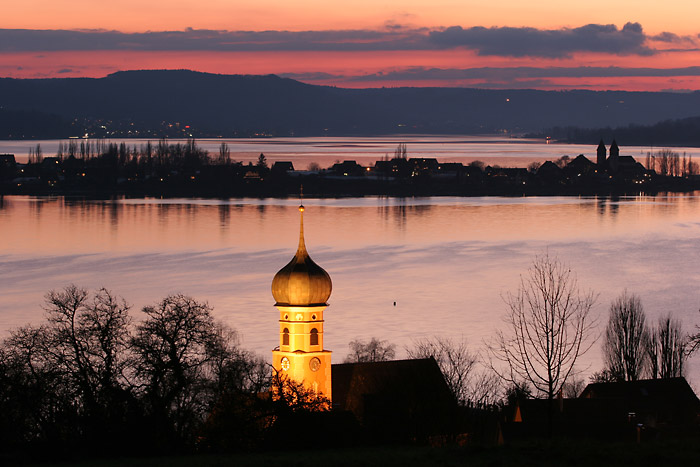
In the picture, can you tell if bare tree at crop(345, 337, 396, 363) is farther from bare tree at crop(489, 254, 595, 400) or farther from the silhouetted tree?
the silhouetted tree

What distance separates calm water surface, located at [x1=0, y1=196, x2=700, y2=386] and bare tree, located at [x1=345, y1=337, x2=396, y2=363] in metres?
0.38

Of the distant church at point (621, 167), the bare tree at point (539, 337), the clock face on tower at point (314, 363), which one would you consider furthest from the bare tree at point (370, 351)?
the distant church at point (621, 167)

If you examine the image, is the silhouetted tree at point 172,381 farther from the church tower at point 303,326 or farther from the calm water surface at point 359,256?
the calm water surface at point 359,256

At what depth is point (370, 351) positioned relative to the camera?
77.9ft

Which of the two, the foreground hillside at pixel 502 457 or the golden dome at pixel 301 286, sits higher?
the golden dome at pixel 301 286

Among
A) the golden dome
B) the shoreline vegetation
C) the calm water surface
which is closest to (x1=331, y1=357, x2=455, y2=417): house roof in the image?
the golden dome

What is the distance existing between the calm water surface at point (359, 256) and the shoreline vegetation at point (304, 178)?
42.8ft

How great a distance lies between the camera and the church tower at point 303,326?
16.1 metres

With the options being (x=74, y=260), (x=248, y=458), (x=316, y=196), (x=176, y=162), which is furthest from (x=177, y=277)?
(x=176, y=162)

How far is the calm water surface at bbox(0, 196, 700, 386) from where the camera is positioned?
99.5ft

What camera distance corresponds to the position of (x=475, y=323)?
29281mm

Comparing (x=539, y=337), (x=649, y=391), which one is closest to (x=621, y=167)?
(x=539, y=337)

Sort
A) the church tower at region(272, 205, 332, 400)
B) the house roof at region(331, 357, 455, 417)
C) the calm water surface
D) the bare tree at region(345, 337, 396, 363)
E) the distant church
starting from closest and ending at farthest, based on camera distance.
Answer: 1. the house roof at region(331, 357, 455, 417)
2. the church tower at region(272, 205, 332, 400)
3. the bare tree at region(345, 337, 396, 363)
4. the calm water surface
5. the distant church

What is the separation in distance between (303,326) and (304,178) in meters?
74.2
